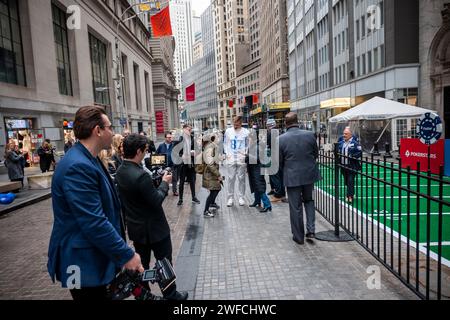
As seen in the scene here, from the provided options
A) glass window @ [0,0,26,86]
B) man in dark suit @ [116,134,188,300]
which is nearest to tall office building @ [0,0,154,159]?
glass window @ [0,0,26,86]

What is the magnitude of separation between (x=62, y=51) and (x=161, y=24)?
8.27 meters

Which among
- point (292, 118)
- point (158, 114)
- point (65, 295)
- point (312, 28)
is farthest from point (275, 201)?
point (158, 114)

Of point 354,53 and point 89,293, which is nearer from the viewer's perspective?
point 89,293

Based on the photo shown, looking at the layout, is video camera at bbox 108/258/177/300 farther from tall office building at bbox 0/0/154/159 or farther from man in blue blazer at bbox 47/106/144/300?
tall office building at bbox 0/0/154/159

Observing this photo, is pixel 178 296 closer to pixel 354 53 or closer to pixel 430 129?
pixel 430 129

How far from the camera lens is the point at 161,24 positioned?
28.3 metres

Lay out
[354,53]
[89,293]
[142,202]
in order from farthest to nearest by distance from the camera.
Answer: [354,53] → [142,202] → [89,293]

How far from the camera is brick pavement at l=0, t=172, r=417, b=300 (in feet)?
13.0

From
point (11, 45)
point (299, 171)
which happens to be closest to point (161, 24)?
point (11, 45)

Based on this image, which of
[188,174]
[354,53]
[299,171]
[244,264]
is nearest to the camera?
[244,264]

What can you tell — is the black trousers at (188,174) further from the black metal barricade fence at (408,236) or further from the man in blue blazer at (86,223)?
the man in blue blazer at (86,223)

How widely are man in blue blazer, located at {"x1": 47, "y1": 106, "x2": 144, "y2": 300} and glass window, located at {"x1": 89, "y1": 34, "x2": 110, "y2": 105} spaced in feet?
98.7

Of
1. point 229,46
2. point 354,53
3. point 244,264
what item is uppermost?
point 229,46
